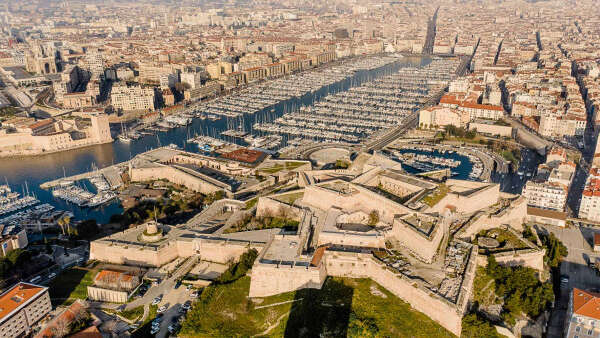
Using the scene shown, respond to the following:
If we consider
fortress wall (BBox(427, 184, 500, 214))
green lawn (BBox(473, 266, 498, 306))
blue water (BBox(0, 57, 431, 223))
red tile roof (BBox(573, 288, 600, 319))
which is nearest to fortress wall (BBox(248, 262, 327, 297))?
green lawn (BBox(473, 266, 498, 306))

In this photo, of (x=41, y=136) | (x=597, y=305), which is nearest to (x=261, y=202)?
(x=597, y=305)

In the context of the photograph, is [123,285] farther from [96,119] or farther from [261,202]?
[96,119]

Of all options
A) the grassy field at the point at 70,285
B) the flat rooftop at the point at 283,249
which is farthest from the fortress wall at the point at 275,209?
the grassy field at the point at 70,285

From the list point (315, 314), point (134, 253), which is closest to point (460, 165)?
point (315, 314)

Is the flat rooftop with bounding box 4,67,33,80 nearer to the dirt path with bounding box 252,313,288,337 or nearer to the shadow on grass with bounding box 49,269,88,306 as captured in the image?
the shadow on grass with bounding box 49,269,88,306

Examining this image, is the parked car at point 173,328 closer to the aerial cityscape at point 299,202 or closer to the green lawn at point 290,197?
the aerial cityscape at point 299,202

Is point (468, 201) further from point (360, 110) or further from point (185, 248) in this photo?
point (360, 110)
